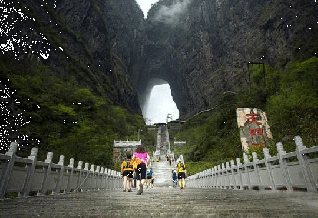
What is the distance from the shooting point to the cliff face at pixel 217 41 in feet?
159

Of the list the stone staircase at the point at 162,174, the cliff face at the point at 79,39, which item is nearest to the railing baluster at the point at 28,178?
the stone staircase at the point at 162,174

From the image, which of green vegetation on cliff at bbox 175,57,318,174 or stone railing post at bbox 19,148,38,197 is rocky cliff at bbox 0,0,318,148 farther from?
stone railing post at bbox 19,148,38,197

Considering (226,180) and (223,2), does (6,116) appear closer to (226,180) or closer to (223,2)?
(226,180)

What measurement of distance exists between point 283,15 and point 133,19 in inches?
2387

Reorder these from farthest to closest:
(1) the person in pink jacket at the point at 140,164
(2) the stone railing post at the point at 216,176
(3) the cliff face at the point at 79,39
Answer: (3) the cliff face at the point at 79,39 < (2) the stone railing post at the point at 216,176 < (1) the person in pink jacket at the point at 140,164

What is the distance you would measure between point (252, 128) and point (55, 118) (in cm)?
2442

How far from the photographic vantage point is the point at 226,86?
2537 inches

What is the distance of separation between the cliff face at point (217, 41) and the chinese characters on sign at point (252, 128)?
2666cm

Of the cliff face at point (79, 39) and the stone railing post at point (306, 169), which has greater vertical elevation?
the cliff face at point (79, 39)

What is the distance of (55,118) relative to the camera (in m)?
32.7

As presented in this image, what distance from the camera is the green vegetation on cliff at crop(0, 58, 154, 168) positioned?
26.1 m

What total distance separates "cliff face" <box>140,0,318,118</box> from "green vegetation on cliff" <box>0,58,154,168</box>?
33374 mm

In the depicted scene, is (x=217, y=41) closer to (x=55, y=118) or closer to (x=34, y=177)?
(x=55, y=118)

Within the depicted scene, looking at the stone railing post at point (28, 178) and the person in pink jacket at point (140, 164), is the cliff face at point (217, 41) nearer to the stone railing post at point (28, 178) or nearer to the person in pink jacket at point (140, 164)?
the person in pink jacket at point (140, 164)
